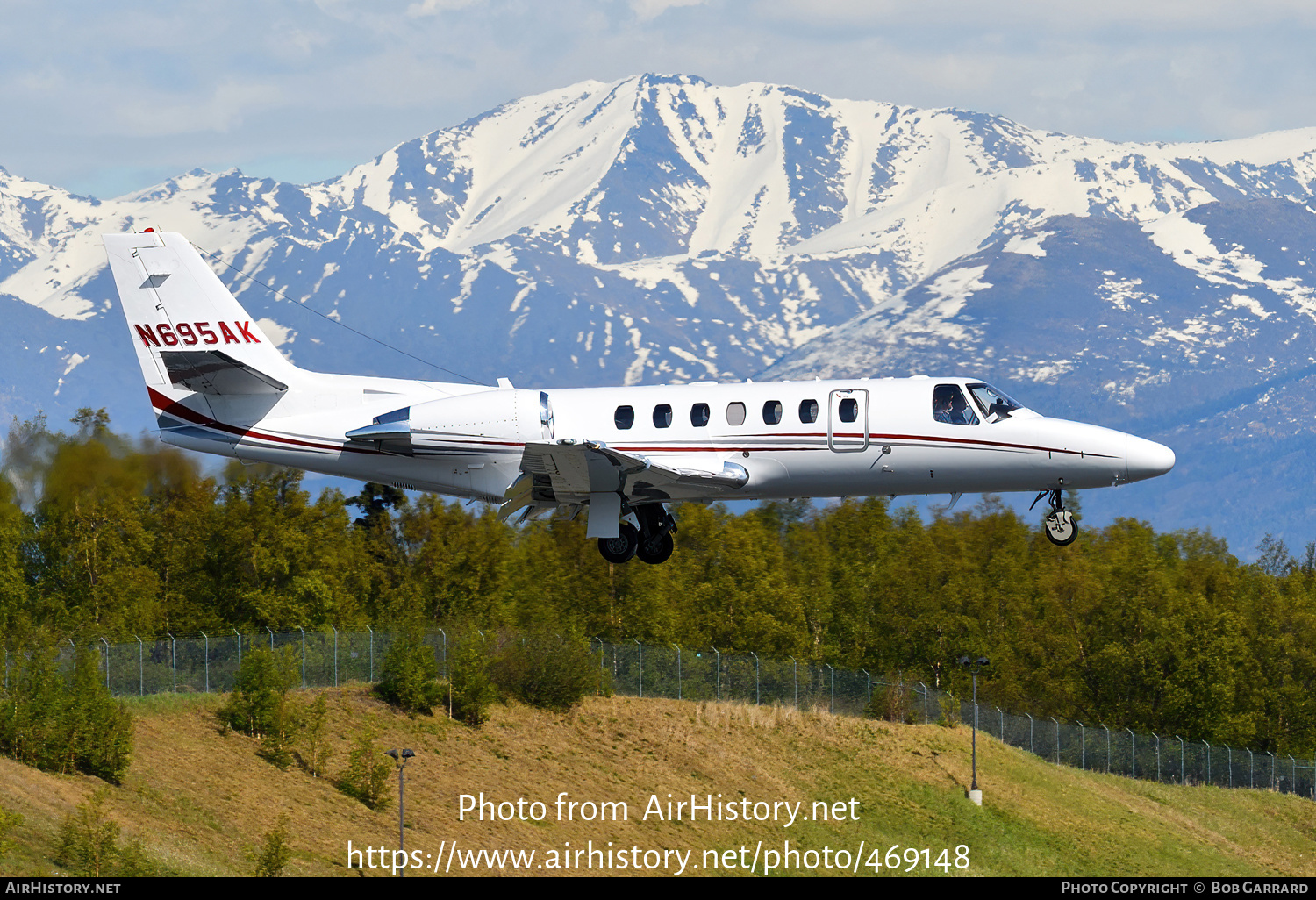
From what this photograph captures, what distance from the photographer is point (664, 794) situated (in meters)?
56.1

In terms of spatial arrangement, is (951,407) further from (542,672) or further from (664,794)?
(542,672)

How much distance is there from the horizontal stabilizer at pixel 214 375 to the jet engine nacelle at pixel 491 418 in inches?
145

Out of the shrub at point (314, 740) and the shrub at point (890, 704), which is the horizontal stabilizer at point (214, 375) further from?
the shrub at point (890, 704)

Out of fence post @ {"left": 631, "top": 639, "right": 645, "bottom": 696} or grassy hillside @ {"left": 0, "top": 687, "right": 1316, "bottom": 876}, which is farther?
fence post @ {"left": 631, "top": 639, "right": 645, "bottom": 696}

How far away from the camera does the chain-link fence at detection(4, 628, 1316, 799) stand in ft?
170

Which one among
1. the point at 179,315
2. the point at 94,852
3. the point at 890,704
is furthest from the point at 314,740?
the point at 890,704

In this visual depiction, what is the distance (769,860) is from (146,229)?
27.1 m

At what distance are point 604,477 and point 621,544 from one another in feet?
9.31

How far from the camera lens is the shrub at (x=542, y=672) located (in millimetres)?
59062

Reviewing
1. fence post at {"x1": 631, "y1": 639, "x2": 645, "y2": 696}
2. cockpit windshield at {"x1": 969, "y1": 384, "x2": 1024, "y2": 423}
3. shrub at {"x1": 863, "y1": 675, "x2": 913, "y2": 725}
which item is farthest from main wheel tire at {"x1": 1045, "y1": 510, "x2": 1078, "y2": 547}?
shrub at {"x1": 863, "y1": 675, "x2": 913, "y2": 725}

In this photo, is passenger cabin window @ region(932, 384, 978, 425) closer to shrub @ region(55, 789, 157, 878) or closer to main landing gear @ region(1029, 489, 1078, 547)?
main landing gear @ region(1029, 489, 1078, 547)

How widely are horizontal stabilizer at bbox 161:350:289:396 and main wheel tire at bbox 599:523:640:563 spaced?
25.4 ft

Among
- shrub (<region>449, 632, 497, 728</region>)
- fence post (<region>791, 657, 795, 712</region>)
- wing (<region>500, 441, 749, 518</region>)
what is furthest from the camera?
fence post (<region>791, 657, 795, 712</region>)
